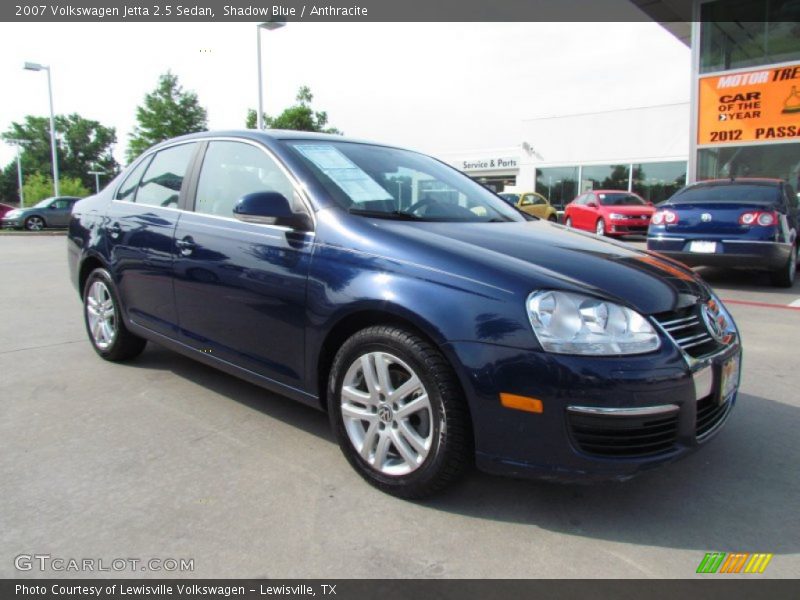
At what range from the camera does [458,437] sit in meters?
2.32

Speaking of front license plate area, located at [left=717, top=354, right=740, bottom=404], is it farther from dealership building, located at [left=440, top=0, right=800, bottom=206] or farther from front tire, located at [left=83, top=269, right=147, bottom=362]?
dealership building, located at [left=440, top=0, right=800, bottom=206]

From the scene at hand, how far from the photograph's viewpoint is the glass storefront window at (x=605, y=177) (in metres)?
25.0

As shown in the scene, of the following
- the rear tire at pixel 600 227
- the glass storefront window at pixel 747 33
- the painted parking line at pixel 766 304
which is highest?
the glass storefront window at pixel 747 33

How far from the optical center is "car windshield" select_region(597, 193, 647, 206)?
17.4 metres

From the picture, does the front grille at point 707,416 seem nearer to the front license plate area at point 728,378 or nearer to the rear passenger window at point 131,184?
the front license plate area at point 728,378

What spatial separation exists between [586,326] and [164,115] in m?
49.6

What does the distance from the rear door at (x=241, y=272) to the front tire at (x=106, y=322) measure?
0.99 m

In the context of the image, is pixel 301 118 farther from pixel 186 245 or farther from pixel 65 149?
pixel 65 149

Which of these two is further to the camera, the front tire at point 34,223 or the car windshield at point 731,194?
the front tire at point 34,223

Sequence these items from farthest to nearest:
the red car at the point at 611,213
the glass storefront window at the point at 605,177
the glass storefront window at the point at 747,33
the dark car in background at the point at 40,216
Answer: the glass storefront window at the point at 605,177, the dark car in background at the point at 40,216, the red car at the point at 611,213, the glass storefront window at the point at 747,33

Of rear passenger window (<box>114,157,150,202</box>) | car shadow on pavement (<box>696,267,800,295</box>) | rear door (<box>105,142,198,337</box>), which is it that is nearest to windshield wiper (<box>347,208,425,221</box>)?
rear door (<box>105,142,198,337</box>)

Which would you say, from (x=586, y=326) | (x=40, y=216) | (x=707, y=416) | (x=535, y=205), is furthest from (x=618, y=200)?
(x=40, y=216)

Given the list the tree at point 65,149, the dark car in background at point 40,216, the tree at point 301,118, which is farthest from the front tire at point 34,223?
the tree at point 65,149

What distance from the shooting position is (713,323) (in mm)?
2682
